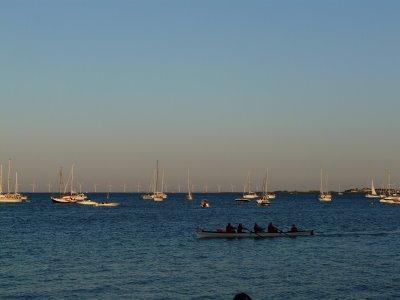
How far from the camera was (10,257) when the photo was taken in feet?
181

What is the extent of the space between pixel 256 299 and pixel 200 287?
4.77 m

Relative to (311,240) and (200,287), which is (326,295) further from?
(311,240)

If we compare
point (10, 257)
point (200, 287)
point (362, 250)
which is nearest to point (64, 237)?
point (10, 257)

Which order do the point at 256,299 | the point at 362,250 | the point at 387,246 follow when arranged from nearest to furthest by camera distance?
the point at 256,299 → the point at 362,250 → the point at 387,246

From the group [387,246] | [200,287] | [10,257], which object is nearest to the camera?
[200,287]

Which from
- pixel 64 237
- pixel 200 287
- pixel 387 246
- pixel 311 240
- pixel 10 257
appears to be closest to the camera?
pixel 200 287

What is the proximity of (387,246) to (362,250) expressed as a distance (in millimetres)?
5580

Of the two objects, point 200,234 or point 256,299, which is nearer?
point 256,299

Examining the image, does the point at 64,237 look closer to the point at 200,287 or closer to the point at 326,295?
the point at 200,287

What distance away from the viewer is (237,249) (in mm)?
63250

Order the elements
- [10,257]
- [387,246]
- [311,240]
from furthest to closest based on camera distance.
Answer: [311,240] < [387,246] < [10,257]

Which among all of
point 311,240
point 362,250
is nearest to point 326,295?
point 362,250

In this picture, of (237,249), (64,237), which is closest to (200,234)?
(237,249)

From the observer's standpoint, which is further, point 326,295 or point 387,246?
point 387,246
